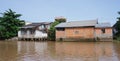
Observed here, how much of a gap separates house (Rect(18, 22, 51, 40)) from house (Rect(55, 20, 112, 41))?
506 centimetres

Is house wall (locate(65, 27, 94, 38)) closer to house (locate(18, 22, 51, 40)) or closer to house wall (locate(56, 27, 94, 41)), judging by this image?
house wall (locate(56, 27, 94, 41))

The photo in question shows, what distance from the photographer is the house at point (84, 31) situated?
3512cm

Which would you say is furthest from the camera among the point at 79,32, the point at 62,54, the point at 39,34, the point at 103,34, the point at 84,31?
the point at 39,34

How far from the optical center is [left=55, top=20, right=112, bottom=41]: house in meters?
35.1

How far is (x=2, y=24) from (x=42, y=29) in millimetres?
9493

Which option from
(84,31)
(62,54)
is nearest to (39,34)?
(84,31)

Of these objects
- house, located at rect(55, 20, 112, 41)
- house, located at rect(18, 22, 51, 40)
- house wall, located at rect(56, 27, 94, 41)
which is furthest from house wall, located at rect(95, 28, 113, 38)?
house, located at rect(18, 22, 51, 40)

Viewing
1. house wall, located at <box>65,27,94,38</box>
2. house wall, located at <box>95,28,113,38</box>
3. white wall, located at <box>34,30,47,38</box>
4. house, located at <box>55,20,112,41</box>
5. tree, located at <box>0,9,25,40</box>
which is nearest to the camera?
house wall, located at <box>95,28,113,38</box>

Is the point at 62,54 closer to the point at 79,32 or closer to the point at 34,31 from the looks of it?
the point at 79,32

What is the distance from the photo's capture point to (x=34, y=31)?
142 feet

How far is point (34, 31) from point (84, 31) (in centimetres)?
1221

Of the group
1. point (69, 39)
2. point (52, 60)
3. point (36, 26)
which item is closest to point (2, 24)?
point (36, 26)

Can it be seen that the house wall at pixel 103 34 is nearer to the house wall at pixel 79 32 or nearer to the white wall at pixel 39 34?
the house wall at pixel 79 32

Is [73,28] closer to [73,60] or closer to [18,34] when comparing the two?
[18,34]
